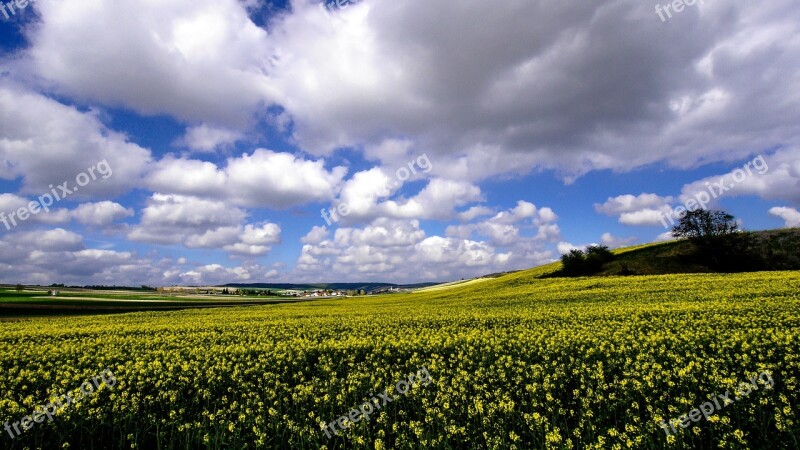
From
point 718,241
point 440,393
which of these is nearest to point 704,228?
point 718,241

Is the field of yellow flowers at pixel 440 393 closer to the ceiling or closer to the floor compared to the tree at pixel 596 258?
closer to the floor

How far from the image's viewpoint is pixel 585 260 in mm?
67938

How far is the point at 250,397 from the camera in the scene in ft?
32.3

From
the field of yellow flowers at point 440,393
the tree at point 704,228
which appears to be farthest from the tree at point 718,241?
the field of yellow flowers at point 440,393

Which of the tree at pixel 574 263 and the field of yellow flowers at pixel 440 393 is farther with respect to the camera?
the tree at pixel 574 263

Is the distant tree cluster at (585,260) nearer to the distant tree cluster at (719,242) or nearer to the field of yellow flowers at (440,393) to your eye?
the distant tree cluster at (719,242)

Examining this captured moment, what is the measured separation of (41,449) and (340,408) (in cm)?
598

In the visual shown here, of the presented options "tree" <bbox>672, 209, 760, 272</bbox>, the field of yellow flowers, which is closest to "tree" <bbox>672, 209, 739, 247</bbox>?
"tree" <bbox>672, 209, 760, 272</bbox>

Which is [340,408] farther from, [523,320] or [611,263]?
[611,263]

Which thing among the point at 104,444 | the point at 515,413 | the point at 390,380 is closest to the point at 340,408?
the point at 390,380

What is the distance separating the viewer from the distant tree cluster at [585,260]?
66800 millimetres

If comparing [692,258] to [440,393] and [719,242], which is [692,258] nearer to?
[719,242]

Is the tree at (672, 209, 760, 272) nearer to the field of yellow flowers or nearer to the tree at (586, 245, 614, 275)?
the tree at (586, 245, 614, 275)

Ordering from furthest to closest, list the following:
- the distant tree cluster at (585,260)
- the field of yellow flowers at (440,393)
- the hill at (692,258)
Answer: the distant tree cluster at (585,260) → the hill at (692,258) → the field of yellow flowers at (440,393)
